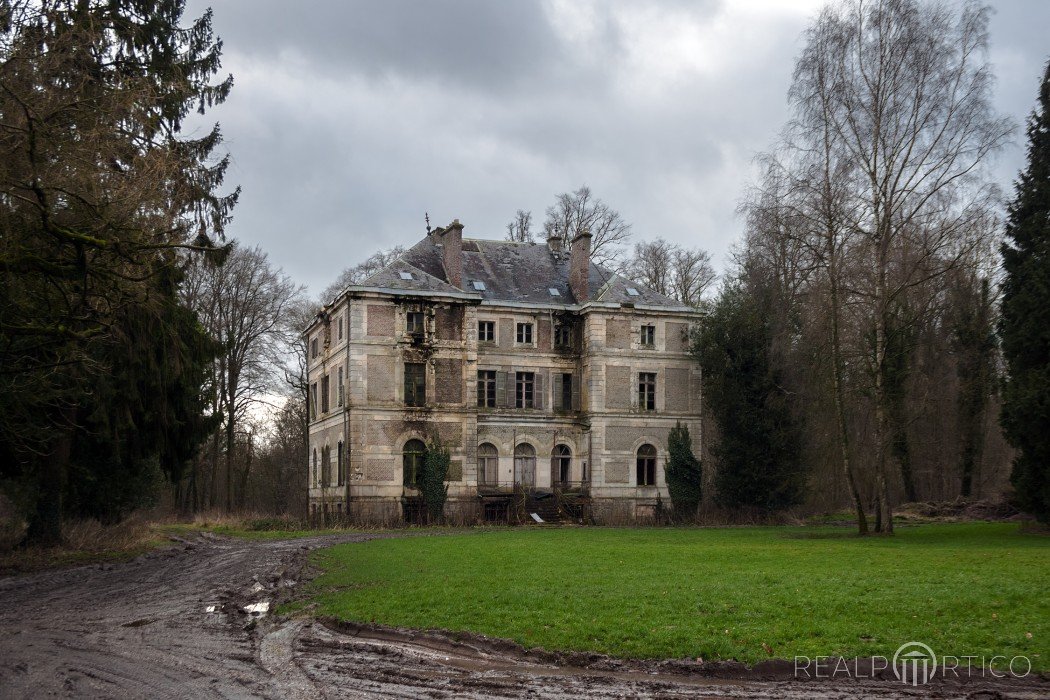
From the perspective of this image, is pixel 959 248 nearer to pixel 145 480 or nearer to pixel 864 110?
pixel 864 110

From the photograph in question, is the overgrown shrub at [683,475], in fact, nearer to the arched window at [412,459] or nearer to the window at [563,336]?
the window at [563,336]

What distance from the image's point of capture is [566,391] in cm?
4491

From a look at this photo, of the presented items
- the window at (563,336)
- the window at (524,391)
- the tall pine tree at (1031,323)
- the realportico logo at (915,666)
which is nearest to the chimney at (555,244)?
the window at (563,336)

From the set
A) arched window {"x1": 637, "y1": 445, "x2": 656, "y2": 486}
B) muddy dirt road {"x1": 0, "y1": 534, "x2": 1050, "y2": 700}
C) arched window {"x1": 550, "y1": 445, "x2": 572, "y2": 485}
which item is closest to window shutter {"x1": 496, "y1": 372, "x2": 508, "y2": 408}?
arched window {"x1": 550, "y1": 445, "x2": 572, "y2": 485}

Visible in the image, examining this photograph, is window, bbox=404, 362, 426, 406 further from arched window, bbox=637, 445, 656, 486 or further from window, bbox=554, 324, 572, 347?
arched window, bbox=637, 445, 656, 486

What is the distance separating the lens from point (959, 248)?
28.8 m

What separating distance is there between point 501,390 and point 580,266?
694 cm

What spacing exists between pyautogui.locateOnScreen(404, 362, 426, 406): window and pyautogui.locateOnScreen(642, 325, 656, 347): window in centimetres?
1021

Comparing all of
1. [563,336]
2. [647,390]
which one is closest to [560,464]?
[647,390]

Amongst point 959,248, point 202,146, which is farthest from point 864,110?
point 202,146

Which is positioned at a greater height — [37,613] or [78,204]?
[78,204]

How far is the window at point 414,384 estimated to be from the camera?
41250 millimetres

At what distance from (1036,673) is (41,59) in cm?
1219

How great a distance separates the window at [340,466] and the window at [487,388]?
6333 millimetres
